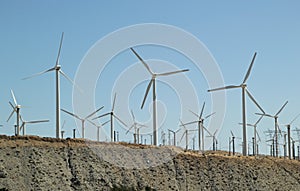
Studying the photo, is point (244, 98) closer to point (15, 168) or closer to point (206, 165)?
point (206, 165)

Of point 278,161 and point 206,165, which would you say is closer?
point 206,165

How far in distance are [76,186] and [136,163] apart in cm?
2174

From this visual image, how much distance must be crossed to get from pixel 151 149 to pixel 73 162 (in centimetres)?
2602

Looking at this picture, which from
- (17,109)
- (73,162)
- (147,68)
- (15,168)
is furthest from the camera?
(17,109)

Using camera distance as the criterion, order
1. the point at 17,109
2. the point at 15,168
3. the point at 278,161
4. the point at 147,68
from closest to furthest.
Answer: the point at 15,168
the point at 147,68
the point at 17,109
the point at 278,161

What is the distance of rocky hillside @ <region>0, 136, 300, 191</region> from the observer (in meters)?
114

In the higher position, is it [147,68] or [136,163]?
[147,68]

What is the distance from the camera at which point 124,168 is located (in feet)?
428

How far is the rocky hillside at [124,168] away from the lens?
372 ft

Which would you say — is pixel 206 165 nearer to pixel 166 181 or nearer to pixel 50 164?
pixel 166 181

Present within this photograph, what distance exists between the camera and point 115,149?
447ft

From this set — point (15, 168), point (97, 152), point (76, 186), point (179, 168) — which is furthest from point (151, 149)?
point (15, 168)

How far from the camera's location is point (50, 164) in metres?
118

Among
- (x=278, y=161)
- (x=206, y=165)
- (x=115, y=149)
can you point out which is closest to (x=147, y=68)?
(x=115, y=149)
